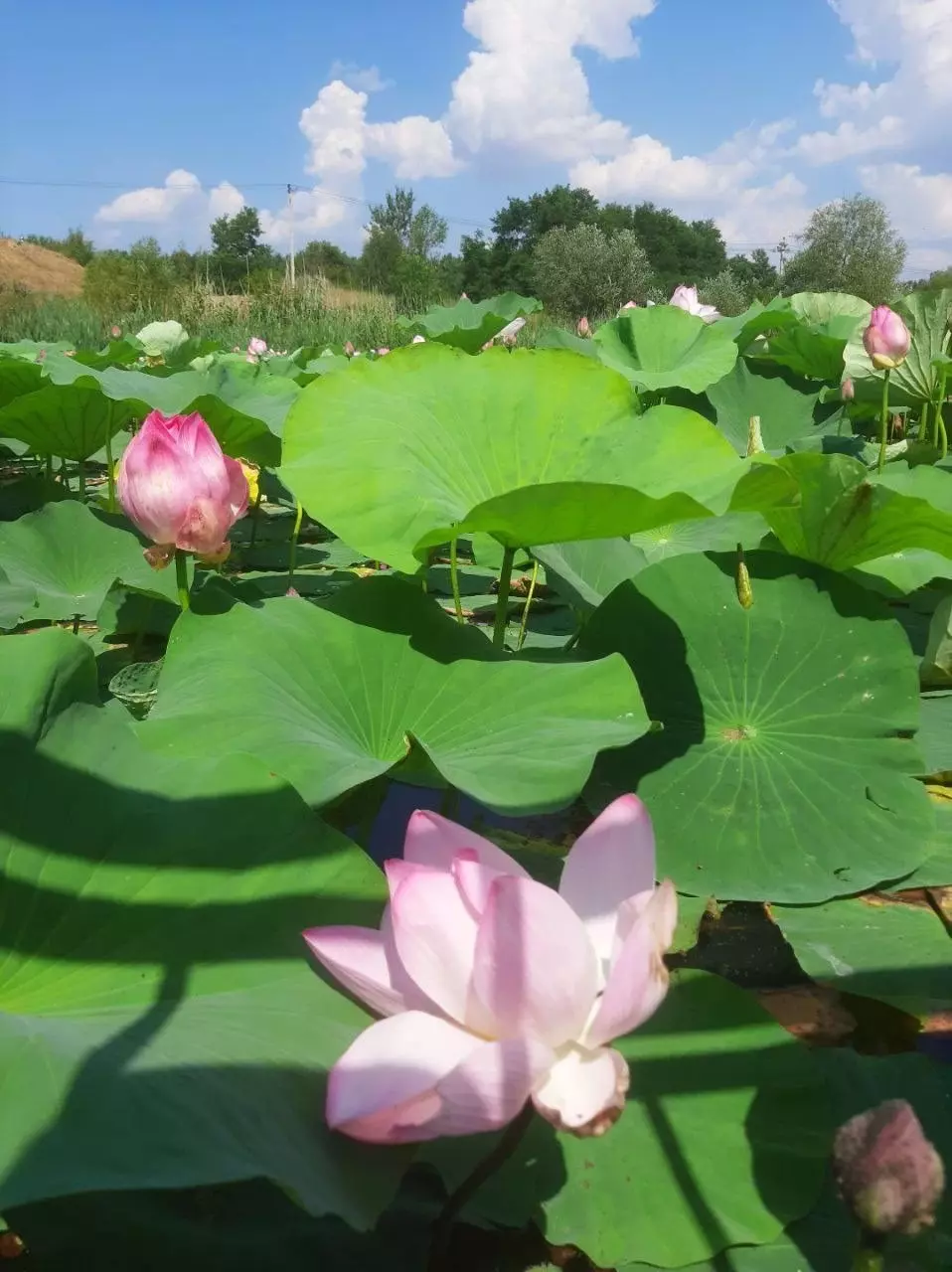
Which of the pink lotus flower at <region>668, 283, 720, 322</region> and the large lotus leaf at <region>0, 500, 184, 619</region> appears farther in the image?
the pink lotus flower at <region>668, 283, 720, 322</region>

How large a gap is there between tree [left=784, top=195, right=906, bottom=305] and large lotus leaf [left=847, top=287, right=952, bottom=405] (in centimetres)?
2127

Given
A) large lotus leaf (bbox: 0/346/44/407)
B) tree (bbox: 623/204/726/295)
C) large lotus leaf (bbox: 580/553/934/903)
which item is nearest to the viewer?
large lotus leaf (bbox: 580/553/934/903)

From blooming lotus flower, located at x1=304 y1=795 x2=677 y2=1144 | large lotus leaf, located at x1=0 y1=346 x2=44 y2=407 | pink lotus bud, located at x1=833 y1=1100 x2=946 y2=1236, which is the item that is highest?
large lotus leaf, located at x1=0 y1=346 x2=44 y2=407

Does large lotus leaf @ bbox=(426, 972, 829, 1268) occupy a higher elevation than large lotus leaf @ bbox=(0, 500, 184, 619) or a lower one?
lower

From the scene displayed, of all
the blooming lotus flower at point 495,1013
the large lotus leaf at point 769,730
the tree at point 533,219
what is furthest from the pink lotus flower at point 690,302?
the tree at point 533,219

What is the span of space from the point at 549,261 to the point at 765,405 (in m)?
24.2

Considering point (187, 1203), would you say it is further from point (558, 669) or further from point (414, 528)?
point (414, 528)

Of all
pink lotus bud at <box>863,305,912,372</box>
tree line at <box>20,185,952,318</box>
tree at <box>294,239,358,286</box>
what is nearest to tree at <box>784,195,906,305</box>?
tree line at <box>20,185,952,318</box>

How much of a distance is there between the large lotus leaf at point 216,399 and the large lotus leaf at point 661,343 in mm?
1024

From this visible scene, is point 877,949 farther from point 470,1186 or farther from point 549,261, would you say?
point 549,261

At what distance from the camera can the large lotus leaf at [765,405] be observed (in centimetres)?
263

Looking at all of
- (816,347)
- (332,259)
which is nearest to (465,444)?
(816,347)

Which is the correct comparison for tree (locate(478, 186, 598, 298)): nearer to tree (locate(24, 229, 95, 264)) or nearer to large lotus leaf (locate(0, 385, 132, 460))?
tree (locate(24, 229, 95, 264))

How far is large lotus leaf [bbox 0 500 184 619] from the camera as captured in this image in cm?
162
